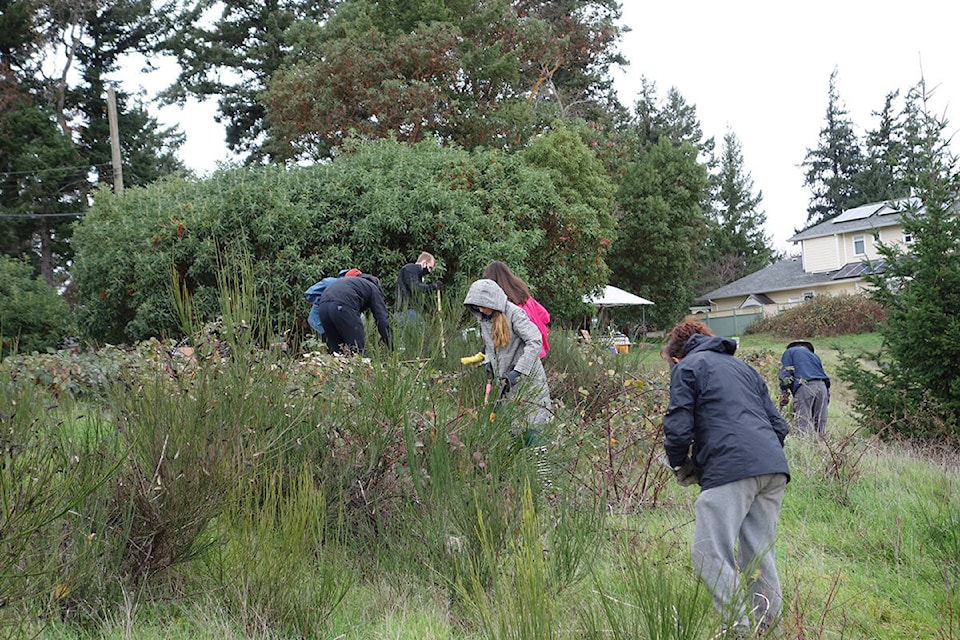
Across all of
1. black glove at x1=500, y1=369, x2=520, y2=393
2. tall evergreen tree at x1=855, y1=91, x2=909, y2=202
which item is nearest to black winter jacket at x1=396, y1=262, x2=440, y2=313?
black glove at x1=500, y1=369, x2=520, y2=393

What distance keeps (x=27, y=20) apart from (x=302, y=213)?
867 inches

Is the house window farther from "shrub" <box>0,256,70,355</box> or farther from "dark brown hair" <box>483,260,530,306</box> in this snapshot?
"dark brown hair" <box>483,260,530,306</box>

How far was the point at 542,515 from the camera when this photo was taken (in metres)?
3.90

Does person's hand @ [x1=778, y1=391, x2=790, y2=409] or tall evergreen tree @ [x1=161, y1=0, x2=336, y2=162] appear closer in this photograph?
person's hand @ [x1=778, y1=391, x2=790, y2=409]

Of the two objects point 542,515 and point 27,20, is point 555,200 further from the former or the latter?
point 27,20

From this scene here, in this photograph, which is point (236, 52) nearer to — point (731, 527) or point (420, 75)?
point (420, 75)

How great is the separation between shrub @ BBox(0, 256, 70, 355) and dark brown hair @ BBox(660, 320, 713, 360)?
1253cm

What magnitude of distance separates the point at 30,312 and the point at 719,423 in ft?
49.9

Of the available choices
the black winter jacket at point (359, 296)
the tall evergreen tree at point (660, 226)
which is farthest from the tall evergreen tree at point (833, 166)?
the black winter jacket at point (359, 296)

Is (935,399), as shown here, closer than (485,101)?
Yes

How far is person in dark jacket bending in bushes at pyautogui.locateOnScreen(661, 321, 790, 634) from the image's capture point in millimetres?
3711

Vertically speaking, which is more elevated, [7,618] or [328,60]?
[328,60]

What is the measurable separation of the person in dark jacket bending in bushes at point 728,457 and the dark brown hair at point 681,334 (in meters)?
0.22

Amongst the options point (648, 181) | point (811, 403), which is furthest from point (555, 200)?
point (648, 181)
